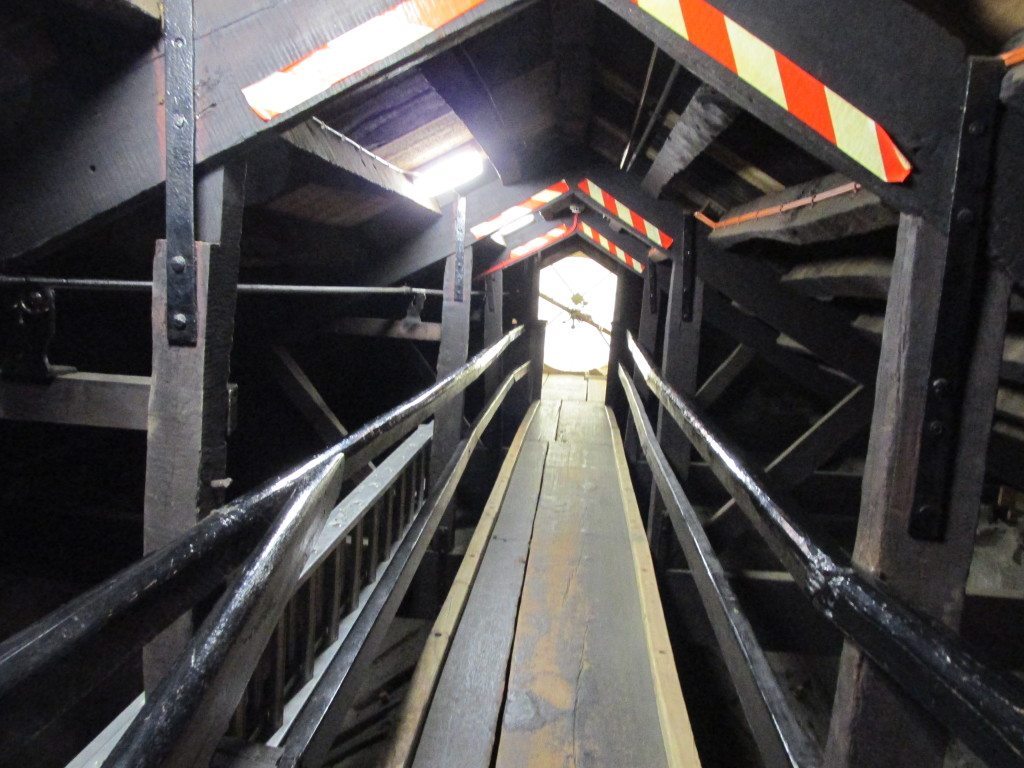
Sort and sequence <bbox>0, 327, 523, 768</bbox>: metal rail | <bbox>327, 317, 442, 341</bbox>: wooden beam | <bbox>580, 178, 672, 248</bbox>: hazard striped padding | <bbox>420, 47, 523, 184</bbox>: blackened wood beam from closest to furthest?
<bbox>0, 327, 523, 768</bbox>: metal rail
<bbox>420, 47, 523, 184</bbox>: blackened wood beam
<bbox>580, 178, 672, 248</bbox>: hazard striped padding
<bbox>327, 317, 442, 341</bbox>: wooden beam

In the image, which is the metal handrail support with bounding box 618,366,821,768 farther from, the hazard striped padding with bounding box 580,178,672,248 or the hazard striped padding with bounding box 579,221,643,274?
the hazard striped padding with bounding box 579,221,643,274

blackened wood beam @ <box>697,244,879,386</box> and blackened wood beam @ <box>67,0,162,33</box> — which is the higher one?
blackened wood beam @ <box>67,0,162,33</box>

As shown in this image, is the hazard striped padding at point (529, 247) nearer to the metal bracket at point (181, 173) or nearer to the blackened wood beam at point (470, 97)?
the blackened wood beam at point (470, 97)

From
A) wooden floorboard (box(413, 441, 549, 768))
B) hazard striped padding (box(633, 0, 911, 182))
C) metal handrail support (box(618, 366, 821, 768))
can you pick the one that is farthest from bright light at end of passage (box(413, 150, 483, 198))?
hazard striped padding (box(633, 0, 911, 182))

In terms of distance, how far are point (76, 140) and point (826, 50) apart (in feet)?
6.02

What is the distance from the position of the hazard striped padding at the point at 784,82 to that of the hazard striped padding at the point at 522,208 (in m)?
2.94

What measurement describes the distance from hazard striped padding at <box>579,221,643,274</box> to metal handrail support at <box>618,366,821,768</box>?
16.7 ft

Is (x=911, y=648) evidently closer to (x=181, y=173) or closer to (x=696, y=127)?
(x=181, y=173)

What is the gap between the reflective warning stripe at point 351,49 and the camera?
4.90 feet

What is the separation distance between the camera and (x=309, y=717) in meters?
1.37

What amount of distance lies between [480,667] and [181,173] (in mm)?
1787

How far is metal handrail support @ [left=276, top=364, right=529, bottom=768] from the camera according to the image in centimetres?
134

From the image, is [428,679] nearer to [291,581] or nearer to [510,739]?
[510,739]

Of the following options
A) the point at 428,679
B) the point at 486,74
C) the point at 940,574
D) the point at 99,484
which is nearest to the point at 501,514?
the point at 428,679
